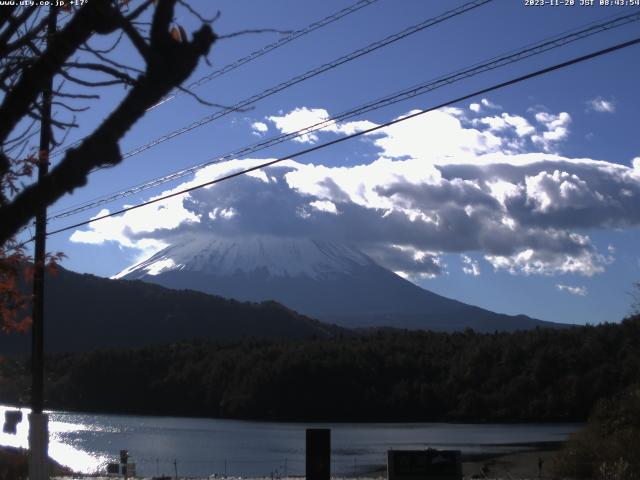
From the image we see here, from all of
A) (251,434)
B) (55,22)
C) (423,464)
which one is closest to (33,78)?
(55,22)

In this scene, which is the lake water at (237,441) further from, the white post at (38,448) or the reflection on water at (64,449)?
the white post at (38,448)

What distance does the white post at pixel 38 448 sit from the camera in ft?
52.2

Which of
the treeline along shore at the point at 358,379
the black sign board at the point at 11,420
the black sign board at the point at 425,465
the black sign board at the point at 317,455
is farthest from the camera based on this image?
the treeline along shore at the point at 358,379

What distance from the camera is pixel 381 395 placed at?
8312 cm

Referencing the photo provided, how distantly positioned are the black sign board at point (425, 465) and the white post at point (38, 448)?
18.3 ft

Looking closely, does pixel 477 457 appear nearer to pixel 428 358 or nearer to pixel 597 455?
pixel 597 455

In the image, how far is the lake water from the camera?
44875mm

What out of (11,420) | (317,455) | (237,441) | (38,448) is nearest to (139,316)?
(237,441)

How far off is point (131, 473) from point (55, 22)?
77.3ft

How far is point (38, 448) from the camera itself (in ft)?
52.6

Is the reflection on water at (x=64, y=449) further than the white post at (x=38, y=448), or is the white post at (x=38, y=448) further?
the reflection on water at (x=64, y=449)

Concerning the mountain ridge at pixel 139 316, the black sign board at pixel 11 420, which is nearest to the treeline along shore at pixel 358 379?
the mountain ridge at pixel 139 316

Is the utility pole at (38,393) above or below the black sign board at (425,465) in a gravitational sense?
above

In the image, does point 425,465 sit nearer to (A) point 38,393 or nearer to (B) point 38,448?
(B) point 38,448
